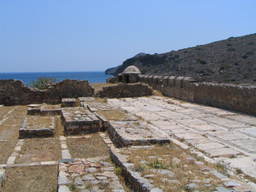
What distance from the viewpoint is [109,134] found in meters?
9.07

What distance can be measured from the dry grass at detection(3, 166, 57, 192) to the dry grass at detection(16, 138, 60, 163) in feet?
2.13

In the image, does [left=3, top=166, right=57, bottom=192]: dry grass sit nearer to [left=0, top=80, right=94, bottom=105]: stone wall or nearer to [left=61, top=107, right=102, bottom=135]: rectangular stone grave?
[left=61, top=107, right=102, bottom=135]: rectangular stone grave

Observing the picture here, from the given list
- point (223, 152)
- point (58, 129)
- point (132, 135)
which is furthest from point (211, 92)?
point (223, 152)

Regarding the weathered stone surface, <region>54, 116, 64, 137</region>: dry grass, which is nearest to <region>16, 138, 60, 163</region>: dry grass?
<region>54, 116, 64, 137</region>: dry grass

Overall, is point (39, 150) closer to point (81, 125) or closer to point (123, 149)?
point (81, 125)

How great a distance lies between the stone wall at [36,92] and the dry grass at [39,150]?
893 cm

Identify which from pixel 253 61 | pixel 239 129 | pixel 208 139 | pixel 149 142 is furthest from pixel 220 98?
pixel 253 61

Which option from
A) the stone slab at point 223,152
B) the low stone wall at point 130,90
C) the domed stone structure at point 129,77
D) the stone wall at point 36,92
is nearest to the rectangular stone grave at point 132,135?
the stone slab at point 223,152

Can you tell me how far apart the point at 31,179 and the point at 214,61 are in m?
41.0

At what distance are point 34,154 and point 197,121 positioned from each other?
5008mm

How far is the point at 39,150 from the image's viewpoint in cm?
771

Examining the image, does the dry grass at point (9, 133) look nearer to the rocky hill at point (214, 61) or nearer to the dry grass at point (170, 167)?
the dry grass at point (170, 167)

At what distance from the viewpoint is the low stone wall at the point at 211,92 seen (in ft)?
37.7

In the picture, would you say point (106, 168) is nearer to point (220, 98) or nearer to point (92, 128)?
point (92, 128)
